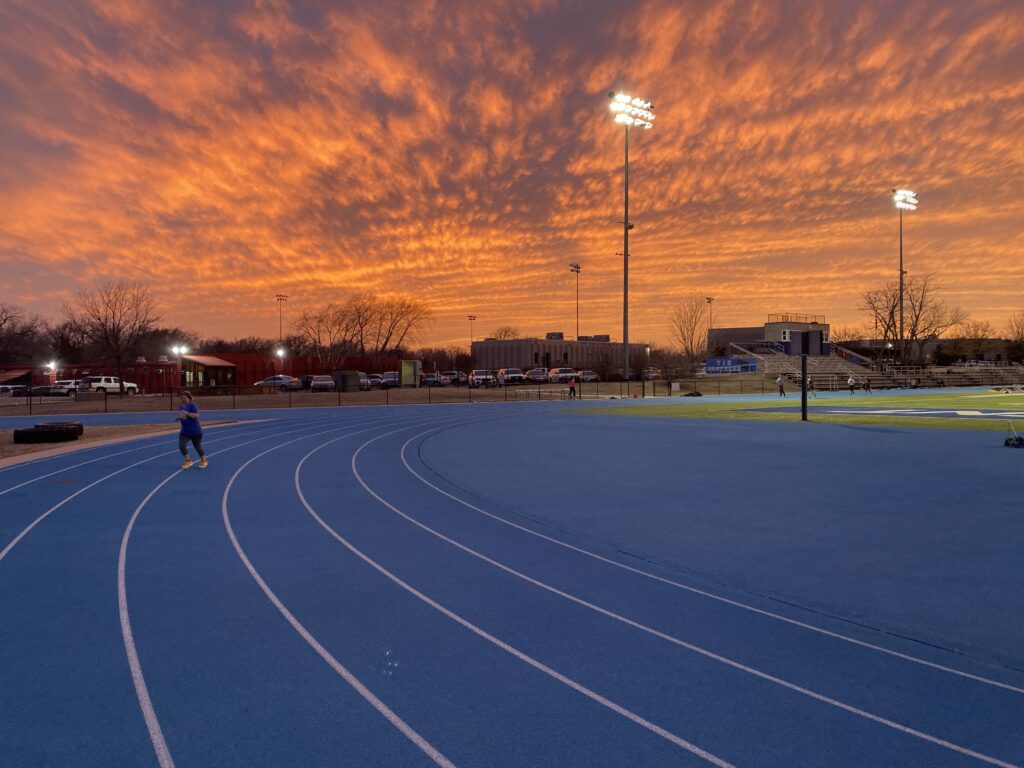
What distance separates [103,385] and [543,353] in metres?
82.0

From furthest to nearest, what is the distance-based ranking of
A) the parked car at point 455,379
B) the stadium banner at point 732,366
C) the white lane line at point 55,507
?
1. the stadium banner at point 732,366
2. the parked car at point 455,379
3. the white lane line at point 55,507

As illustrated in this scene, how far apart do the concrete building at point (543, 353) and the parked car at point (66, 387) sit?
7474 centimetres

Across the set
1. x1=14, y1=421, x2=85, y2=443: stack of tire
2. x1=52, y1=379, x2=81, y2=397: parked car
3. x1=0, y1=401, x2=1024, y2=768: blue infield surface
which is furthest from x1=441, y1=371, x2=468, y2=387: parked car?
x1=0, y1=401, x2=1024, y2=768: blue infield surface

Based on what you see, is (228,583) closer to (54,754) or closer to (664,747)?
(54,754)

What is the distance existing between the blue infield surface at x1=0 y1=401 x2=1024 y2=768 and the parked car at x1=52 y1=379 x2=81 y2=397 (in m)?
46.7

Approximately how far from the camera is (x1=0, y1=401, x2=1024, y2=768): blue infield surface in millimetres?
4008

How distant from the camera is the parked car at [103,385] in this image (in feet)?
175

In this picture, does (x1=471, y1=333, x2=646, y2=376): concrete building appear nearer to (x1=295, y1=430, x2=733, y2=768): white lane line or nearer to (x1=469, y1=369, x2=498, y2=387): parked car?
(x1=469, y1=369, x2=498, y2=387): parked car

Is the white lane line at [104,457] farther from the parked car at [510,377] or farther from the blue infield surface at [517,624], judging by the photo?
the parked car at [510,377]

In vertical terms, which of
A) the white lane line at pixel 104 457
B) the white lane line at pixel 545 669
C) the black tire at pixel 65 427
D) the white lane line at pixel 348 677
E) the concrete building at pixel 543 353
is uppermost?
the concrete building at pixel 543 353

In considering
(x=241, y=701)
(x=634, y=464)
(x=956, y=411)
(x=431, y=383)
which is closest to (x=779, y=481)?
(x=634, y=464)

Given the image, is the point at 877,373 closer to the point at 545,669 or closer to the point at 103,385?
the point at 103,385

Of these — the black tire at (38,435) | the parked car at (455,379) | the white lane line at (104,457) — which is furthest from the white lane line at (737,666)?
the parked car at (455,379)

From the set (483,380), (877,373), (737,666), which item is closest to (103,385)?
(483,380)
